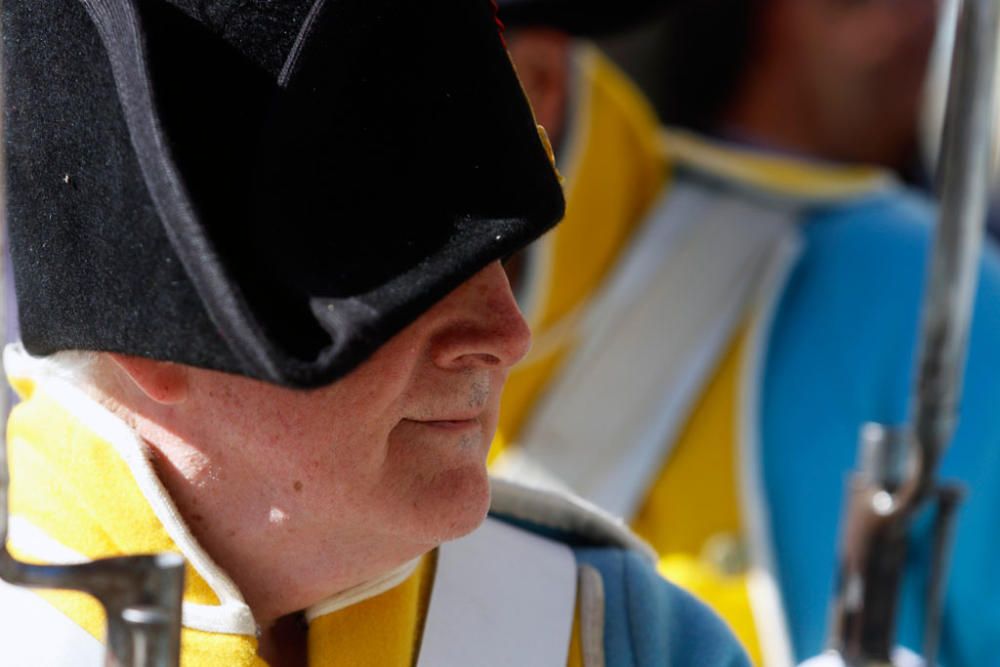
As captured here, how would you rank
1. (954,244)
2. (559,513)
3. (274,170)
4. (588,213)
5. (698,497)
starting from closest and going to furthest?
1. (274,170)
2. (559,513)
3. (954,244)
4. (698,497)
5. (588,213)

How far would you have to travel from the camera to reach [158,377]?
4.11 ft

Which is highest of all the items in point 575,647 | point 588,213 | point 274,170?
point 274,170

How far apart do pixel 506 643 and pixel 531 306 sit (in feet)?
4.04

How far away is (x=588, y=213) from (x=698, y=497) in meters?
0.46

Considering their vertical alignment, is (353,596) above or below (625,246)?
above

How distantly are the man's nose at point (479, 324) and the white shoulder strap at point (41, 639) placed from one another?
0.32 metres

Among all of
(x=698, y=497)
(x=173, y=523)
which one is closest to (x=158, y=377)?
(x=173, y=523)

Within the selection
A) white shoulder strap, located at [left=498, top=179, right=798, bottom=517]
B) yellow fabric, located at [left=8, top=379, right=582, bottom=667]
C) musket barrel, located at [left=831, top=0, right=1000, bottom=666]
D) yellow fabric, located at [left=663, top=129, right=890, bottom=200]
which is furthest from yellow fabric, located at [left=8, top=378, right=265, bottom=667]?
yellow fabric, located at [left=663, top=129, right=890, bottom=200]

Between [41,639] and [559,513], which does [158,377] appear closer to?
[41,639]

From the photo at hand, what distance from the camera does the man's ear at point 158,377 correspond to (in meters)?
1.25

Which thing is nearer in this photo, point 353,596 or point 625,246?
point 353,596

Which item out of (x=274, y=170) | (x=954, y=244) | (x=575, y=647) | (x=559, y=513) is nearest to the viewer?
(x=274, y=170)

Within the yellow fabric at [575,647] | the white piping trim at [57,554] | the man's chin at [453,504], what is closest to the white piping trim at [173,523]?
the white piping trim at [57,554]

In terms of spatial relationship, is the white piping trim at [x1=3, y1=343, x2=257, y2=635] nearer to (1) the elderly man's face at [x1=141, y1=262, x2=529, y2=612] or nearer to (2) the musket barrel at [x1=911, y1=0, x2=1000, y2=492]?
(1) the elderly man's face at [x1=141, y1=262, x2=529, y2=612]
